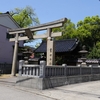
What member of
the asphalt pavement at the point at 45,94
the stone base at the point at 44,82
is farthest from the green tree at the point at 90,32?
the asphalt pavement at the point at 45,94

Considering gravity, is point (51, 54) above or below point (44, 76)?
above

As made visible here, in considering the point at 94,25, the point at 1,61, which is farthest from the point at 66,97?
the point at 94,25

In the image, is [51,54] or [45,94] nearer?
[45,94]

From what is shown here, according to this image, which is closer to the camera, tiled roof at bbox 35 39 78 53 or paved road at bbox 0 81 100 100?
paved road at bbox 0 81 100 100

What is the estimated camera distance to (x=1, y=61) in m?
24.4

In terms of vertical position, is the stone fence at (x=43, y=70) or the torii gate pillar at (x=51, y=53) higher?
the torii gate pillar at (x=51, y=53)

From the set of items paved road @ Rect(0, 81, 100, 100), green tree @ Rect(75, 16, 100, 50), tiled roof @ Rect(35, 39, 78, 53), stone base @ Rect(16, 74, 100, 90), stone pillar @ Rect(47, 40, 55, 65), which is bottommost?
paved road @ Rect(0, 81, 100, 100)

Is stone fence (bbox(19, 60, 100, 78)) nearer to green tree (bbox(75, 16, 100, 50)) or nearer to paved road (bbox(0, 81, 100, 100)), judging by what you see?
paved road (bbox(0, 81, 100, 100))

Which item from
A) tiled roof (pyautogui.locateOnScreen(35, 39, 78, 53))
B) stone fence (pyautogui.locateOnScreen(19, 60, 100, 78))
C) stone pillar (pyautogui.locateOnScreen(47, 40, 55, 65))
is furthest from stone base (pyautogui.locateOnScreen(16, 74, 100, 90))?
tiled roof (pyautogui.locateOnScreen(35, 39, 78, 53))

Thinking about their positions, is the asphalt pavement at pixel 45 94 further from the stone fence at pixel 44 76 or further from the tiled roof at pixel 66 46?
the tiled roof at pixel 66 46

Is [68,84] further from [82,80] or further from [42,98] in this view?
[42,98]

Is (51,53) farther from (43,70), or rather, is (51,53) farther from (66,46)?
(66,46)

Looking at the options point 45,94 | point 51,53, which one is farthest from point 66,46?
point 45,94

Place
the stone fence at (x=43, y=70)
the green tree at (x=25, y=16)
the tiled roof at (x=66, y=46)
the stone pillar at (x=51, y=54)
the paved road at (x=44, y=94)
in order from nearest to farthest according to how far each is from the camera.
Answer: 1. the paved road at (x=44, y=94)
2. the stone fence at (x=43, y=70)
3. the stone pillar at (x=51, y=54)
4. the tiled roof at (x=66, y=46)
5. the green tree at (x=25, y=16)
